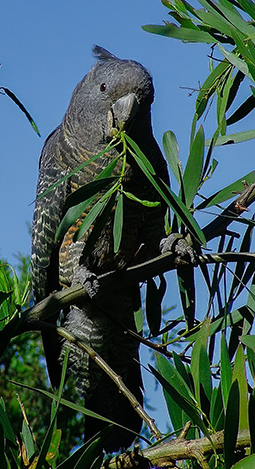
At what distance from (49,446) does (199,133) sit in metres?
0.82

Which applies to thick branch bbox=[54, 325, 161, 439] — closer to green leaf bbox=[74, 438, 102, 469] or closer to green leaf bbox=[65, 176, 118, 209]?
green leaf bbox=[74, 438, 102, 469]

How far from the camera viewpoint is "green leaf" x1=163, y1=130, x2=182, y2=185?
1.86m

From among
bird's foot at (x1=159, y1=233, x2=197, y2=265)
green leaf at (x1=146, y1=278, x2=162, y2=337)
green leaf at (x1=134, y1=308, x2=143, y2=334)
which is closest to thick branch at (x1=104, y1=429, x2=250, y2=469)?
bird's foot at (x1=159, y1=233, x2=197, y2=265)

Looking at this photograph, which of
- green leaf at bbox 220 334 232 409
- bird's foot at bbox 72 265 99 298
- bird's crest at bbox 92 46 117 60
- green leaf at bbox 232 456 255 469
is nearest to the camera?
green leaf at bbox 232 456 255 469

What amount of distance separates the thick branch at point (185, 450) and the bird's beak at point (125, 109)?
177 cm

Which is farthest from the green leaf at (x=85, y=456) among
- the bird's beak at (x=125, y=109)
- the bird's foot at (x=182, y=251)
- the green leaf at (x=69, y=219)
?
the bird's beak at (x=125, y=109)

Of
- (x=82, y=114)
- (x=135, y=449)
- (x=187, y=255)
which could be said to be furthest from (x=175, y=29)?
(x=82, y=114)

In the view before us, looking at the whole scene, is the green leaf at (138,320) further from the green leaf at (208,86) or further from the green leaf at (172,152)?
the green leaf at (208,86)

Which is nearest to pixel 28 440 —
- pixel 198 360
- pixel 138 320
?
pixel 198 360

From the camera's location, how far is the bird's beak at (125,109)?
109 inches

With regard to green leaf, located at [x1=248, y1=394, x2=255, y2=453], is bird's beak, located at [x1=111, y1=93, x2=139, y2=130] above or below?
above

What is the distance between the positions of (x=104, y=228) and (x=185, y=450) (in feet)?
5.96

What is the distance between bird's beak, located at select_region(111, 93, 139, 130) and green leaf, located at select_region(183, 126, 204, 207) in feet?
3.49

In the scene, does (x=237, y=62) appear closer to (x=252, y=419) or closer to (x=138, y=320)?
(x=252, y=419)
